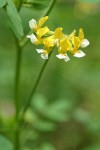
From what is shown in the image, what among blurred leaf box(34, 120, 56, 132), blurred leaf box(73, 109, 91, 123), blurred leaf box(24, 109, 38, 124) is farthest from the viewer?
blurred leaf box(73, 109, 91, 123)

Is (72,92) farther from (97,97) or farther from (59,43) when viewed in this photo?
(59,43)

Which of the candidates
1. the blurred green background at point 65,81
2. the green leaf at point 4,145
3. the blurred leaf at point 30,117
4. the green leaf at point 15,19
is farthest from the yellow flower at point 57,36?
the blurred green background at point 65,81

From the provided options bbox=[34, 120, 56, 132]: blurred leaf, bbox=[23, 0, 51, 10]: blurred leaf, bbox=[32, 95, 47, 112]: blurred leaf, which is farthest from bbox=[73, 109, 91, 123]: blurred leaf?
bbox=[23, 0, 51, 10]: blurred leaf

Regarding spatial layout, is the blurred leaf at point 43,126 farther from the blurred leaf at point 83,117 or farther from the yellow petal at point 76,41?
the yellow petal at point 76,41

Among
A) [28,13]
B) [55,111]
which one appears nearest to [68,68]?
[28,13]

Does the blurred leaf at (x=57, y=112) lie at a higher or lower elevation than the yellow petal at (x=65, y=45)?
lower

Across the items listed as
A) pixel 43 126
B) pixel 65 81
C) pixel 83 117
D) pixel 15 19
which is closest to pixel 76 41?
pixel 15 19

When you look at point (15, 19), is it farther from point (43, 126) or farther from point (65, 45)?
point (43, 126)

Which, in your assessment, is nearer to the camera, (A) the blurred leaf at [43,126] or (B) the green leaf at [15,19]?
(B) the green leaf at [15,19]

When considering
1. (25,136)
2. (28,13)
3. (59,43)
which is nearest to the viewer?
(59,43)

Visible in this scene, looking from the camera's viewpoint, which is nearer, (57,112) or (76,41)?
(76,41)

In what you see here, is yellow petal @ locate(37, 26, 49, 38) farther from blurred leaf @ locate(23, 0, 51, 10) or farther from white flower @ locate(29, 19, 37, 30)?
blurred leaf @ locate(23, 0, 51, 10)
